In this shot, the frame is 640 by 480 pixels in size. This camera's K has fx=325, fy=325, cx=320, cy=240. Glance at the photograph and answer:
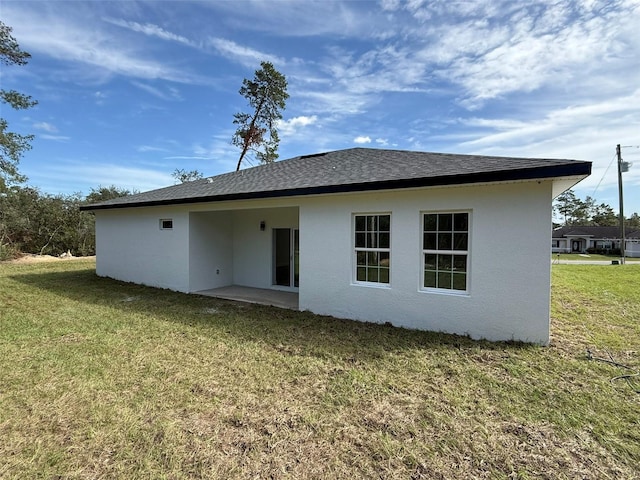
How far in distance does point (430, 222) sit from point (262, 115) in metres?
21.5

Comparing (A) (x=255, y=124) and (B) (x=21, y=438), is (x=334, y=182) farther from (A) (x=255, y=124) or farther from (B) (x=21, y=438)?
(A) (x=255, y=124)

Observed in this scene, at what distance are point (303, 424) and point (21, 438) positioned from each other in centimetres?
262

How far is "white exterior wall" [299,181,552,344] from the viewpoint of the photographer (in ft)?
17.9

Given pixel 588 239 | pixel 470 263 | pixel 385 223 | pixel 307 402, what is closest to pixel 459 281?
pixel 470 263

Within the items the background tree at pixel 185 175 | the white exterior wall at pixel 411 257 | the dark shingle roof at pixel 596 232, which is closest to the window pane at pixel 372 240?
the white exterior wall at pixel 411 257

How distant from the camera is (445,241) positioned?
20.6 ft

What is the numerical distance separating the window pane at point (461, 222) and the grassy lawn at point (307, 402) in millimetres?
2019

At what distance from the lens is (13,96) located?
1557 cm

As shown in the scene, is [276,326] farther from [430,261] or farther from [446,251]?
[446,251]

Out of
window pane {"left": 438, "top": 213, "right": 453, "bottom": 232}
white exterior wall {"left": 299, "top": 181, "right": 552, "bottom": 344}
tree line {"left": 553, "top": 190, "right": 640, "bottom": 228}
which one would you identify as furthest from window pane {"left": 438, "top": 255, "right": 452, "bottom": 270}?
tree line {"left": 553, "top": 190, "right": 640, "bottom": 228}

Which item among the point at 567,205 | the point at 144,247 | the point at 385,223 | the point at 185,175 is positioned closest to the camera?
the point at 385,223

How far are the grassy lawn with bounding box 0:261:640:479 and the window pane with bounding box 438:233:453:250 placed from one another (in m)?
1.69

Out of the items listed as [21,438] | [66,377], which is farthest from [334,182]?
[21,438]

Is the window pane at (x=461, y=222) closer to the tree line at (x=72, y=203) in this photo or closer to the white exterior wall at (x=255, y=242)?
the white exterior wall at (x=255, y=242)
